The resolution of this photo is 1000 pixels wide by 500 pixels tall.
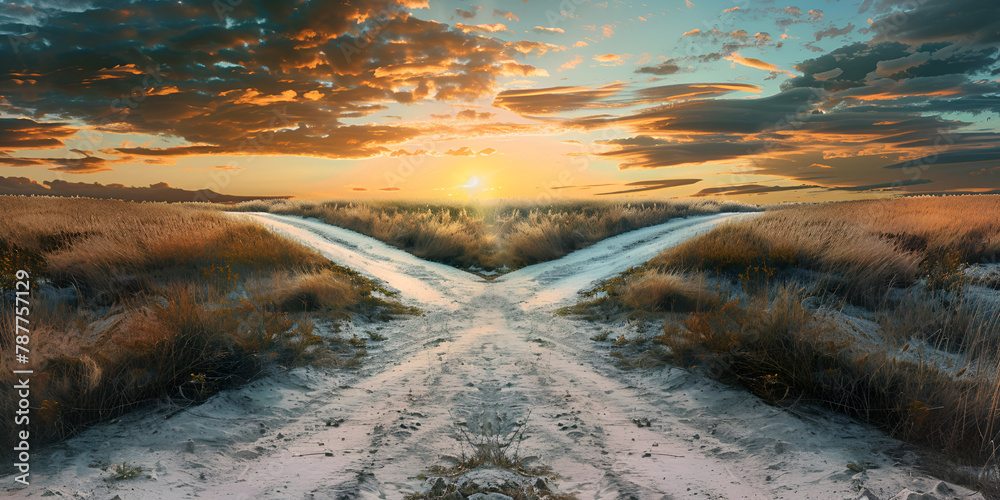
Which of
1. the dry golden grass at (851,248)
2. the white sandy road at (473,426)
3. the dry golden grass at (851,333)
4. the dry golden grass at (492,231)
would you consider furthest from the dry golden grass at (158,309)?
the dry golden grass at (851,248)

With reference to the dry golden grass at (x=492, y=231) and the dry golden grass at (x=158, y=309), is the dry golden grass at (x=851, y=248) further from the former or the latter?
the dry golden grass at (x=158, y=309)

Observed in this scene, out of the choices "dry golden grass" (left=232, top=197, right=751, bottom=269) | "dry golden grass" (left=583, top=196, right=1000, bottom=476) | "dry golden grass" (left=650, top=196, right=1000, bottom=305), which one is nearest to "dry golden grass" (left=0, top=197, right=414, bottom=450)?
"dry golden grass" (left=583, top=196, right=1000, bottom=476)

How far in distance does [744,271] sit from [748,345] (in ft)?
14.4

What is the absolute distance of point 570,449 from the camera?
13.2 ft

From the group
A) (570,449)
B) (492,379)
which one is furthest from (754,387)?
(492,379)

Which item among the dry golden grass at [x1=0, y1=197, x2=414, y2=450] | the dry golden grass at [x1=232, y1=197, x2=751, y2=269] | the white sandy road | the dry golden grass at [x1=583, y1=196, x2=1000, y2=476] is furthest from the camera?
the dry golden grass at [x1=232, y1=197, x2=751, y2=269]

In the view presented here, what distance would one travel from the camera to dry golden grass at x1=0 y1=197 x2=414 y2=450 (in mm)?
4355

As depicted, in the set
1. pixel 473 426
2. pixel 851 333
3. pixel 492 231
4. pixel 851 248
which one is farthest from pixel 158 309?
pixel 492 231

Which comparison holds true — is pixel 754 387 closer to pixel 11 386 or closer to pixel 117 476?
pixel 117 476

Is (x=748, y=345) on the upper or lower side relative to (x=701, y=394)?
upper

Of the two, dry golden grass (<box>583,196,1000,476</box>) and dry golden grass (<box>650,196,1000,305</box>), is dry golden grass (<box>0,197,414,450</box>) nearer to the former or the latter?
dry golden grass (<box>583,196,1000,476</box>)

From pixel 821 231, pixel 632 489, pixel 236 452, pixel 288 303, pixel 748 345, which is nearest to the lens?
pixel 632 489

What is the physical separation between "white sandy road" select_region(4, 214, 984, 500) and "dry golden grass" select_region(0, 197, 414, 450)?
34cm

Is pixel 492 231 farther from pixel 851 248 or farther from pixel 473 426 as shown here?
pixel 473 426
